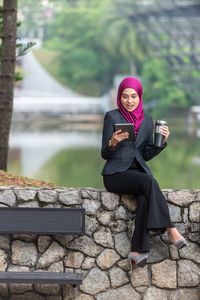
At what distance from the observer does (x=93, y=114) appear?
53.8 m

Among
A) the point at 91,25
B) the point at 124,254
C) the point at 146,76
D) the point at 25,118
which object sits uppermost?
the point at 91,25

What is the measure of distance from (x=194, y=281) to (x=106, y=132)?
1257 mm

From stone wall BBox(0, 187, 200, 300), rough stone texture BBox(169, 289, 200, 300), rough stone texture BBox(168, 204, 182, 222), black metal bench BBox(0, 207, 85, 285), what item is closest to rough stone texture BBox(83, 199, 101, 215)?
stone wall BBox(0, 187, 200, 300)

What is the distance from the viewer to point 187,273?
466cm

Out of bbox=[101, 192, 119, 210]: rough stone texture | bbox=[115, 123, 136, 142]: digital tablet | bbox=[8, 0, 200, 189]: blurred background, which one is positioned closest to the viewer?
bbox=[115, 123, 136, 142]: digital tablet

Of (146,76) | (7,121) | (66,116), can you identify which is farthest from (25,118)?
(7,121)

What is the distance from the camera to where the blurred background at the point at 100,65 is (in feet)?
128

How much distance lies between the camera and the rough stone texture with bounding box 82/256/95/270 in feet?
15.2

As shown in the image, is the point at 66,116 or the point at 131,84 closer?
the point at 131,84

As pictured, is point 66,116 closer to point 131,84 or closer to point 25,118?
point 25,118

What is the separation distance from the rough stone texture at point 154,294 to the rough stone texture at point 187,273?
142 mm

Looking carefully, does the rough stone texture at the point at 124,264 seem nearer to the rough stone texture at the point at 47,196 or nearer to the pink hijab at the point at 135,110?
the rough stone texture at the point at 47,196

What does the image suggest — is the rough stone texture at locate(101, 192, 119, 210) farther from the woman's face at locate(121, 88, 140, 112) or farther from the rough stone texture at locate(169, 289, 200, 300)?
the rough stone texture at locate(169, 289, 200, 300)

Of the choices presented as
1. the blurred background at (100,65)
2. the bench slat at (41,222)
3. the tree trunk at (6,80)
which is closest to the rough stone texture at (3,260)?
the bench slat at (41,222)
